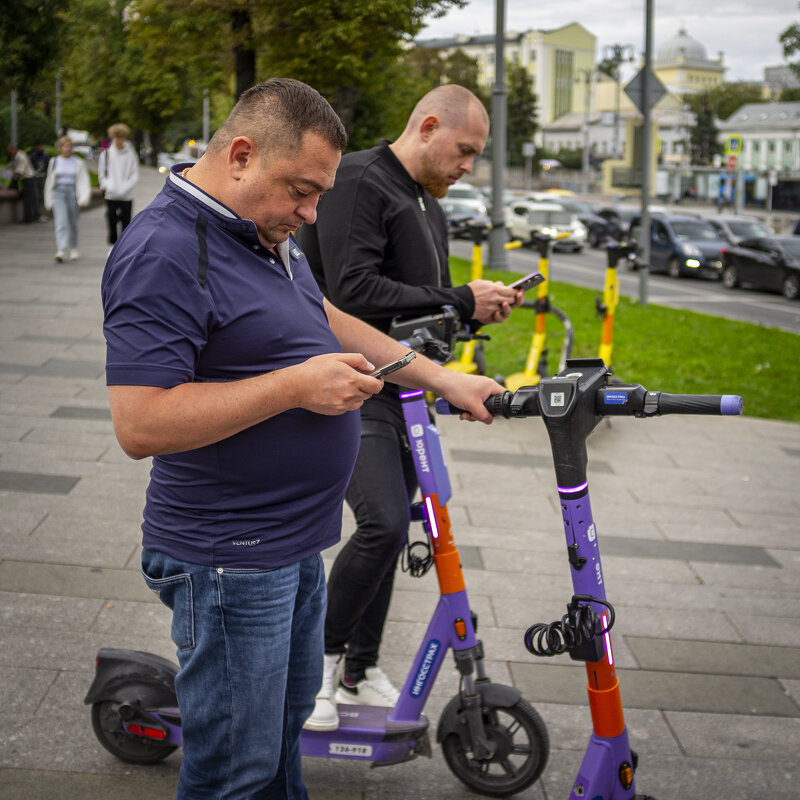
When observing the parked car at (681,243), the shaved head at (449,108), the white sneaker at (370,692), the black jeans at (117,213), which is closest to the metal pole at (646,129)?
the black jeans at (117,213)

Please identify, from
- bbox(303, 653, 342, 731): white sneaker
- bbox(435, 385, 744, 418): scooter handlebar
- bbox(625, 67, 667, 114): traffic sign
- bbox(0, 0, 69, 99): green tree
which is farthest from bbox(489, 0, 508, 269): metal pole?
bbox(435, 385, 744, 418): scooter handlebar

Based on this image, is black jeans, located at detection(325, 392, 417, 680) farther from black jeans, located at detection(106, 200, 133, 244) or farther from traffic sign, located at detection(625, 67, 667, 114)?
traffic sign, located at detection(625, 67, 667, 114)

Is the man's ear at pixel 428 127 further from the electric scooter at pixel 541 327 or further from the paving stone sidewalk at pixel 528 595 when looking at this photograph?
the electric scooter at pixel 541 327

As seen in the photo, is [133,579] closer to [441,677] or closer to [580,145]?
[441,677]

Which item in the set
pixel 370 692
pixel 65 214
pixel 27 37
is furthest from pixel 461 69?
pixel 370 692

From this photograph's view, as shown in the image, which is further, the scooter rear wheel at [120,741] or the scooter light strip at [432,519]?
the scooter rear wheel at [120,741]

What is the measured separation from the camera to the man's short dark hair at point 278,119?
201 centimetres

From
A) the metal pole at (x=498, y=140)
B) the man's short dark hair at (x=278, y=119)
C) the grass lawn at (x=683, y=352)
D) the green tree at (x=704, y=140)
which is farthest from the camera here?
the green tree at (x=704, y=140)

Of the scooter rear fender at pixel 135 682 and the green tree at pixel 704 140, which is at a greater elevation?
the green tree at pixel 704 140

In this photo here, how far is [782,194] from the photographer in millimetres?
56156

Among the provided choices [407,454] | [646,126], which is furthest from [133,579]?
[646,126]

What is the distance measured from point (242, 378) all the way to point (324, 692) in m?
1.42

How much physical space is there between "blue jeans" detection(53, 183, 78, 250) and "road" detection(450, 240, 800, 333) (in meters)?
10.7

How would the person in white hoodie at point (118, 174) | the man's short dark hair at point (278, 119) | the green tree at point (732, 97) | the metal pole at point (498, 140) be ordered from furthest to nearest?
the green tree at point (732, 97), the metal pole at point (498, 140), the person in white hoodie at point (118, 174), the man's short dark hair at point (278, 119)
